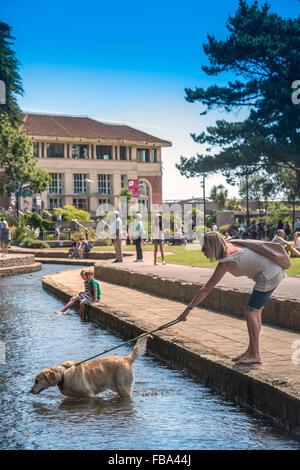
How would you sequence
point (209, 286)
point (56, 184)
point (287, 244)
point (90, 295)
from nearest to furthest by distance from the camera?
point (209, 286) < point (287, 244) < point (90, 295) < point (56, 184)

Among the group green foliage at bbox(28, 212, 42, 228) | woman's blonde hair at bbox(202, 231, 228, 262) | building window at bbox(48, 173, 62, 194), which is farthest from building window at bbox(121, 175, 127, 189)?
woman's blonde hair at bbox(202, 231, 228, 262)

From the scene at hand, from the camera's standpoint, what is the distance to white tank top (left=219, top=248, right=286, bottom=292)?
20.4 ft

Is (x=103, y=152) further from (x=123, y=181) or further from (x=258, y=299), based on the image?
(x=258, y=299)

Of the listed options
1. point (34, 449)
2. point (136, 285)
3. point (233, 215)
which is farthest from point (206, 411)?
point (233, 215)

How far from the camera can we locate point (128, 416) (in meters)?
5.88

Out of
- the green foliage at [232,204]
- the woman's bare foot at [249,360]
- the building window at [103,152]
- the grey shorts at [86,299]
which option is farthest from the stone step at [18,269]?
the green foliage at [232,204]

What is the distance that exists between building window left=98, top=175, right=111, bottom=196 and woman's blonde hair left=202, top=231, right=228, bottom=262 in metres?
71.0

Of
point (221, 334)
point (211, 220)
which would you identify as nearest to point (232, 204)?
point (211, 220)

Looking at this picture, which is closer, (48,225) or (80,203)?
(48,225)

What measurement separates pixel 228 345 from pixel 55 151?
69.3 m

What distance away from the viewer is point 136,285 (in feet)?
52.4

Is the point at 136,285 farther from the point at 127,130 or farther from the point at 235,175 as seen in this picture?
the point at 127,130

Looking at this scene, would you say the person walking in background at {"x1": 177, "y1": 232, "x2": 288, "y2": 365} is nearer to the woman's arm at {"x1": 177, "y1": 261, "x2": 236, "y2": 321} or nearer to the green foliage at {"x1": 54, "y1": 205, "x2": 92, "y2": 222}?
the woman's arm at {"x1": 177, "y1": 261, "x2": 236, "y2": 321}

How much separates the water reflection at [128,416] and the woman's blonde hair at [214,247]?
138cm
